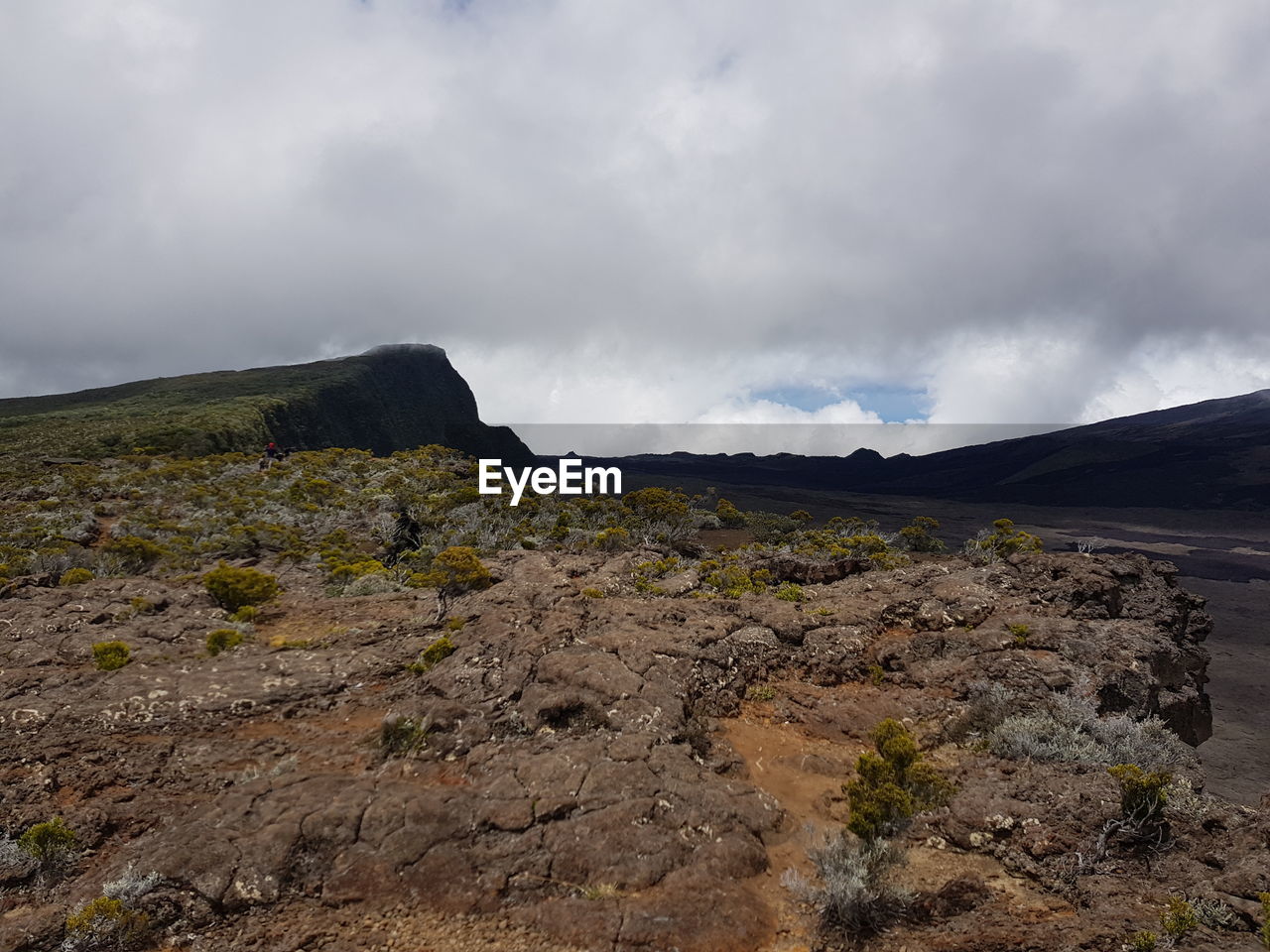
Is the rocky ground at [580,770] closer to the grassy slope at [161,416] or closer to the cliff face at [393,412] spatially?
the grassy slope at [161,416]

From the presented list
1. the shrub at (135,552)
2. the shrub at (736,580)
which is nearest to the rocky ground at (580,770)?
the shrub at (736,580)

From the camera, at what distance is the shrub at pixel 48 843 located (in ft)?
19.6

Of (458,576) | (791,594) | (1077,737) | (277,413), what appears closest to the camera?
(1077,737)

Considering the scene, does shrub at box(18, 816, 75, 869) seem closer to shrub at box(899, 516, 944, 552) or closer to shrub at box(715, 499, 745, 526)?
shrub at box(899, 516, 944, 552)

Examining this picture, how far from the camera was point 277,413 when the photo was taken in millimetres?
→ 66000

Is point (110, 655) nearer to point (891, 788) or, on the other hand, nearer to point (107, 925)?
point (107, 925)

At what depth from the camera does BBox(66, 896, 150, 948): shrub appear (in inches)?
199

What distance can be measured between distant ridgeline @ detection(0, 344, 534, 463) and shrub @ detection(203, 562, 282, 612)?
38690 millimetres

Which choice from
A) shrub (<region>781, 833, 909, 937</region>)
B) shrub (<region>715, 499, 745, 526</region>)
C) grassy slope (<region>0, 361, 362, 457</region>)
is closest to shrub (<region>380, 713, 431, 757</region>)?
shrub (<region>781, 833, 909, 937</region>)

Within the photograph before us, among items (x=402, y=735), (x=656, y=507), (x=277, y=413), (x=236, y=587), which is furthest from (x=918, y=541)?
(x=277, y=413)

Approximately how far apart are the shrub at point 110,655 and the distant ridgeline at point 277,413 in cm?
4250

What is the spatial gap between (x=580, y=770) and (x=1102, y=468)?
15155cm


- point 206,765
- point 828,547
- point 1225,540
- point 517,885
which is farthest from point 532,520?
point 1225,540

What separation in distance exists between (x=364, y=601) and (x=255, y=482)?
2511 centimetres
